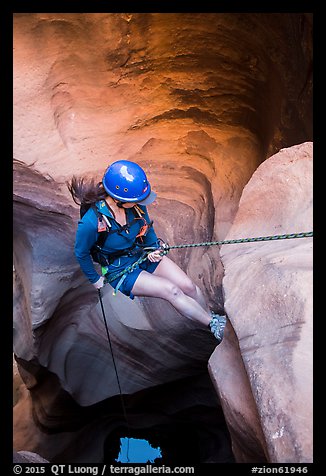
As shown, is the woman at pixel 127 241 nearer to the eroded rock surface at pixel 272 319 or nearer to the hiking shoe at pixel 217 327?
the hiking shoe at pixel 217 327

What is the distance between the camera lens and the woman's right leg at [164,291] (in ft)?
9.45

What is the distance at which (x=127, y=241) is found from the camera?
2.84 metres

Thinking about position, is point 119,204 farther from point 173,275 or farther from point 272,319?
point 272,319

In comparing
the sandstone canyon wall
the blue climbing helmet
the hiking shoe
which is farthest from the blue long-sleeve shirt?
the sandstone canyon wall

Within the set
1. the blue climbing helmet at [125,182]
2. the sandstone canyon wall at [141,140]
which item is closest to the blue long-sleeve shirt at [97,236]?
the blue climbing helmet at [125,182]

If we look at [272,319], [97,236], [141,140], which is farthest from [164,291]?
[141,140]

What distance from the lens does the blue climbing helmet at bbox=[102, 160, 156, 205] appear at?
259 centimetres

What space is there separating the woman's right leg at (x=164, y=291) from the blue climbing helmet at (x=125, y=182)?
0.51 m

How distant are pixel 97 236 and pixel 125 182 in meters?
0.37

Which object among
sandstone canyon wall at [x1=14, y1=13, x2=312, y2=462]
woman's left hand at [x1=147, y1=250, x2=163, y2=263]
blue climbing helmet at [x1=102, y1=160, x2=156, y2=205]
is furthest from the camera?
sandstone canyon wall at [x1=14, y1=13, x2=312, y2=462]

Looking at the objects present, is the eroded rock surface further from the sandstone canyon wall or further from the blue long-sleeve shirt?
the sandstone canyon wall

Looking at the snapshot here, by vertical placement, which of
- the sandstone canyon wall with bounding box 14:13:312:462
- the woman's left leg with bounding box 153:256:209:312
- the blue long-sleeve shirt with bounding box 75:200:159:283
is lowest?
the woman's left leg with bounding box 153:256:209:312

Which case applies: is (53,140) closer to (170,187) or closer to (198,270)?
(170,187)

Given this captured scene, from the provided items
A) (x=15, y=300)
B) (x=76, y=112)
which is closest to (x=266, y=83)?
(x=76, y=112)
